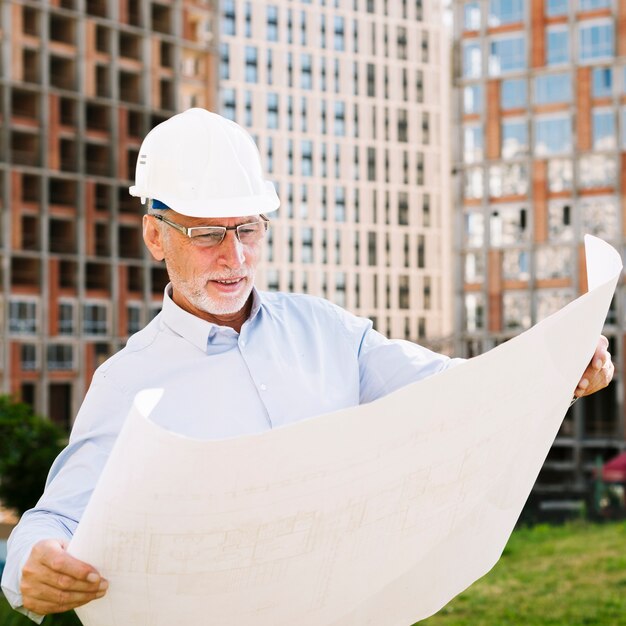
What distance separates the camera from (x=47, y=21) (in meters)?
41.7

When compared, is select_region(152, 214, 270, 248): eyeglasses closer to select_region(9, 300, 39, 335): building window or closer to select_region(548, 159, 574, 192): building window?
select_region(9, 300, 39, 335): building window

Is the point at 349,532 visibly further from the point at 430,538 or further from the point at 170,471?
the point at 170,471

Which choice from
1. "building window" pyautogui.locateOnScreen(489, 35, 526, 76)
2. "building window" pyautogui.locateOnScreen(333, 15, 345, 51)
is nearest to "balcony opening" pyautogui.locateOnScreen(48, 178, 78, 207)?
"building window" pyautogui.locateOnScreen(489, 35, 526, 76)

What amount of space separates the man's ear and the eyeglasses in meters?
0.04

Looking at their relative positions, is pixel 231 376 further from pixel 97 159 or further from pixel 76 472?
pixel 97 159

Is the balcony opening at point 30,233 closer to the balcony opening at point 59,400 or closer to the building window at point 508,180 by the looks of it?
the balcony opening at point 59,400

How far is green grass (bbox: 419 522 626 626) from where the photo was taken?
10.9 meters

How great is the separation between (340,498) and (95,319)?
41.8 m

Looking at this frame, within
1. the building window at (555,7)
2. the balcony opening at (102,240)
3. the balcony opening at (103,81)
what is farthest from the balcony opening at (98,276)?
the building window at (555,7)

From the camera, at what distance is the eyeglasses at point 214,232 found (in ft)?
6.20

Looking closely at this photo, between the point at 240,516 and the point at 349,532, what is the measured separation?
194 millimetres

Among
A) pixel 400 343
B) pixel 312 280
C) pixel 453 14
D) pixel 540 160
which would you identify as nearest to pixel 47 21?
pixel 453 14

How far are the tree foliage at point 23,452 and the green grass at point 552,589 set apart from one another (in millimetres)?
11980

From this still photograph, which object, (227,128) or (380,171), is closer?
(227,128)
